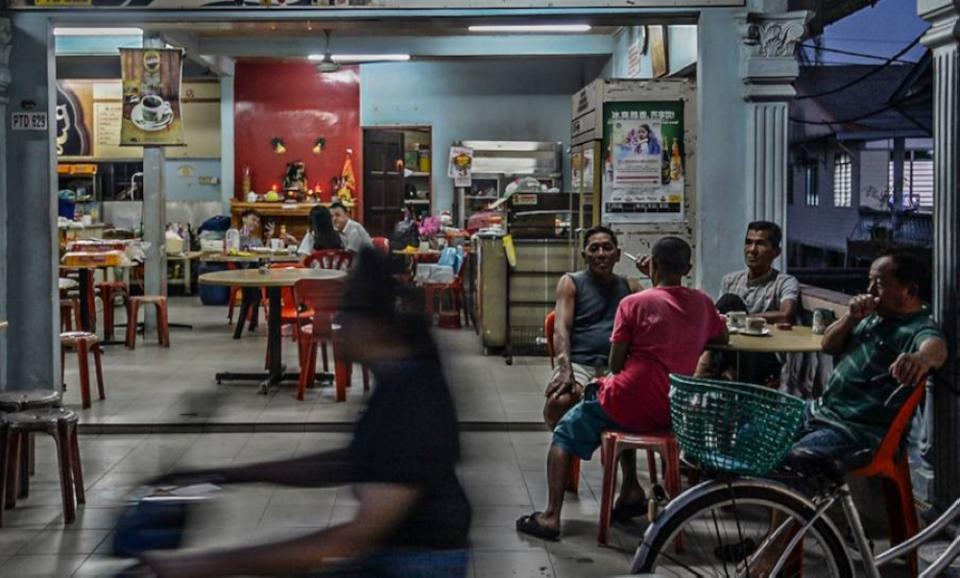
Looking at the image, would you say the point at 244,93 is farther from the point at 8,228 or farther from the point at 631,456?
the point at 631,456

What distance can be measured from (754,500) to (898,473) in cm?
121

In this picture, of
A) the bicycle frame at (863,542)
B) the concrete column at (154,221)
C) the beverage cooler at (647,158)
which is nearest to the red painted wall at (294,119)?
the concrete column at (154,221)

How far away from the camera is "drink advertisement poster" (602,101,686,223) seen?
8.27 metres

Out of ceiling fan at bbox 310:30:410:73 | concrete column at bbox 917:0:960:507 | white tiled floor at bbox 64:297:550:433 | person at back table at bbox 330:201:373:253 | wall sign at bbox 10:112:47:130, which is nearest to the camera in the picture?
concrete column at bbox 917:0:960:507

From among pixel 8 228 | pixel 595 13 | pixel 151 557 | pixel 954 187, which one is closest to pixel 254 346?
pixel 8 228

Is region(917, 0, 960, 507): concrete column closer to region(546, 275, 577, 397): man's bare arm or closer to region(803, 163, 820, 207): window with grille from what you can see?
region(546, 275, 577, 397): man's bare arm

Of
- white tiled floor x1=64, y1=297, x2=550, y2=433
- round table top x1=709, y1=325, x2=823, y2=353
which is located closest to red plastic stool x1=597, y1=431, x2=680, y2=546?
Result: round table top x1=709, y1=325, x2=823, y2=353

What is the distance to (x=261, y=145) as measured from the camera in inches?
696

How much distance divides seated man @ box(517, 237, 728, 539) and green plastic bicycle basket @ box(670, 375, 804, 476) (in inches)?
48.5

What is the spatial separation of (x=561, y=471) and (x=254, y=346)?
721cm

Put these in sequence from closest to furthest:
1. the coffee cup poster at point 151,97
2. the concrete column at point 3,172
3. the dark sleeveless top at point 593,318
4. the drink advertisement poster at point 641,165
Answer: the dark sleeveless top at point 593,318 → the concrete column at point 3,172 → the drink advertisement poster at point 641,165 → the coffee cup poster at point 151,97

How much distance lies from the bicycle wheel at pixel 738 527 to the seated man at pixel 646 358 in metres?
1.23

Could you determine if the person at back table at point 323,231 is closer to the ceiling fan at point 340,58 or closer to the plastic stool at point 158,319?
the plastic stool at point 158,319

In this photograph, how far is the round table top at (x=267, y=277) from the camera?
8.77m
